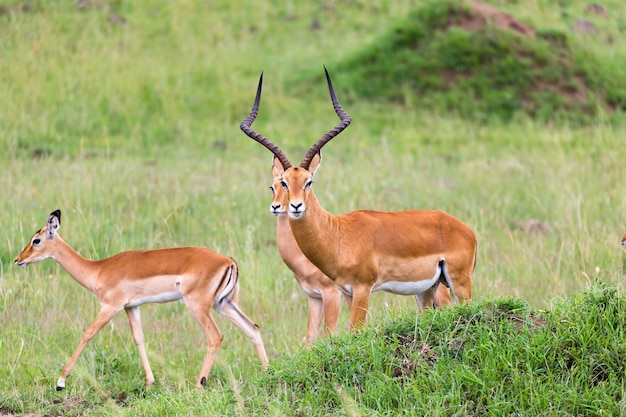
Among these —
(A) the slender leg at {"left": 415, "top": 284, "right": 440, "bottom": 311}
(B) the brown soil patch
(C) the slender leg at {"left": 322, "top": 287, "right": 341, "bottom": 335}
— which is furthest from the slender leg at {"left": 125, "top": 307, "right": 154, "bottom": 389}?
(B) the brown soil patch

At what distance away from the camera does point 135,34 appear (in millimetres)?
16641

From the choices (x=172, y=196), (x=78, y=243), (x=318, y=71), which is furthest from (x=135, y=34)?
(x=78, y=243)

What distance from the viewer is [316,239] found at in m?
5.57

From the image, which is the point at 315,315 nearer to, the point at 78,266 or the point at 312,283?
the point at 312,283

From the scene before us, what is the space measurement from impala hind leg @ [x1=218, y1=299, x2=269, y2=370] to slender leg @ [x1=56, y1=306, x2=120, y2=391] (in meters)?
0.69

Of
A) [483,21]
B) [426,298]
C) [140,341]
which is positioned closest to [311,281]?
[426,298]

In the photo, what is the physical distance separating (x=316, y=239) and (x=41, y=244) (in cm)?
185

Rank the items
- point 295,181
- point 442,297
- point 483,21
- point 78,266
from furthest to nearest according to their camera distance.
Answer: point 483,21
point 442,297
point 78,266
point 295,181

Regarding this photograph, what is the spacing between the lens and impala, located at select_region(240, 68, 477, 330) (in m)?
5.57

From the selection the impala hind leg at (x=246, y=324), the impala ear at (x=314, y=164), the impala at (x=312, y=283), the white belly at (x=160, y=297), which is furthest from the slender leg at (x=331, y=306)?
the white belly at (x=160, y=297)

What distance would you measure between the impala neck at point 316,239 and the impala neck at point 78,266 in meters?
1.37

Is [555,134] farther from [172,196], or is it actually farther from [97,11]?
[97,11]

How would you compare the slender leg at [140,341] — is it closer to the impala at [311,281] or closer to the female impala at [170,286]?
the female impala at [170,286]

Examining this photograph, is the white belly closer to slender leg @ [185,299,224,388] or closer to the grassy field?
→ slender leg @ [185,299,224,388]
